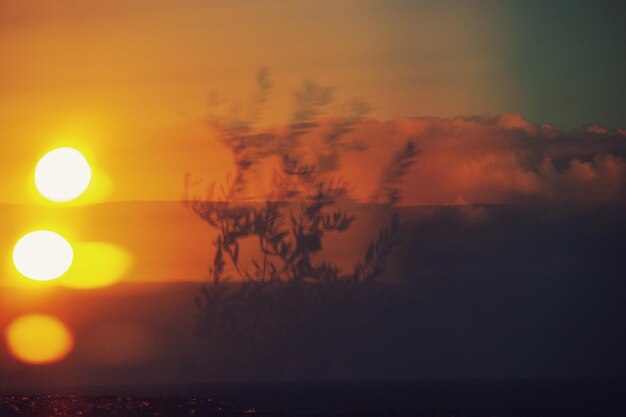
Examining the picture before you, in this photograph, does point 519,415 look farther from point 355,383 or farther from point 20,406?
point 355,383

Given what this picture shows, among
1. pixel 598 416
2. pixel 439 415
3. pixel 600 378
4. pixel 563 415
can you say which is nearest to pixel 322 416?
pixel 439 415

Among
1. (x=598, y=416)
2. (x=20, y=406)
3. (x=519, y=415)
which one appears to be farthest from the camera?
(x=598, y=416)

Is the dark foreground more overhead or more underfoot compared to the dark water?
more overhead

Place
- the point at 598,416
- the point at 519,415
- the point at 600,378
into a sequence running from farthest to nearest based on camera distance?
1. the point at 600,378
2. the point at 598,416
3. the point at 519,415

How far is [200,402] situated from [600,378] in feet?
469

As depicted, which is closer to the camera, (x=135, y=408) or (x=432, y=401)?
(x=135, y=408)

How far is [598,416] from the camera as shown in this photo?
1091 inches

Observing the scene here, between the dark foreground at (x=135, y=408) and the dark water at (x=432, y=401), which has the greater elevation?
the dark foreground at (x=135, y=408)

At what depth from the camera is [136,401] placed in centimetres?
2448

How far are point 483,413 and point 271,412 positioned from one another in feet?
20.7

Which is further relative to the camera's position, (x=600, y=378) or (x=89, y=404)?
(x=600, y=378)

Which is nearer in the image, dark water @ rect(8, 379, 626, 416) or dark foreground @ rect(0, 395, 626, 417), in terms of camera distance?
dark foreground @ rect(0, 395, 626, 417)

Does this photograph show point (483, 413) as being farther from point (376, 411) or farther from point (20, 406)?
point (20, 406)

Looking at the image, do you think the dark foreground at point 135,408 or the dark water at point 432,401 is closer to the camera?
the dark foreground at point 135,408
